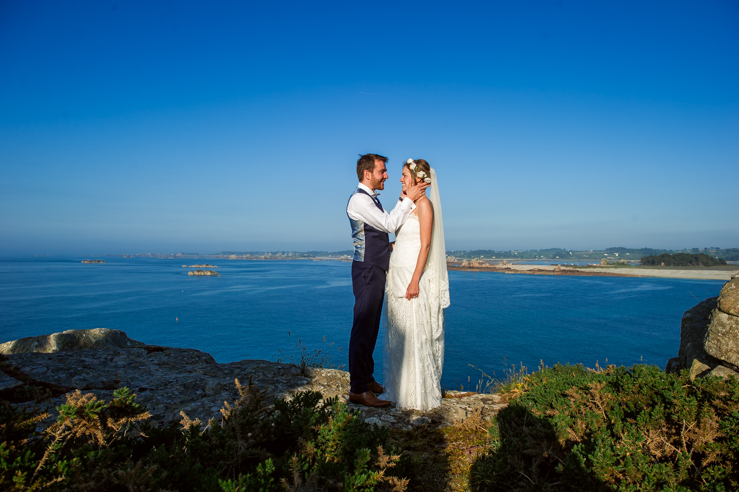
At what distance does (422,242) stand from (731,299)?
10.8 ft

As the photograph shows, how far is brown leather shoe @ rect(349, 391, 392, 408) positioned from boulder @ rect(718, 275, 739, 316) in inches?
147

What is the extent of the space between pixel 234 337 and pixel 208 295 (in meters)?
22.6

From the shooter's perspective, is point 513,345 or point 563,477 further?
point 513,345

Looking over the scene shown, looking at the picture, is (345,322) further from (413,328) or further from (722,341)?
(722,341)

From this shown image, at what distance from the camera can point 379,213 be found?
12.8ft

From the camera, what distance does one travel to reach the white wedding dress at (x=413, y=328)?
3.96 metres

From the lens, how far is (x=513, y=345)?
21922 millimetres

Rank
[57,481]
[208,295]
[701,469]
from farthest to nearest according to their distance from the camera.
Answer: [208,295] → [701,469] → [57,481]

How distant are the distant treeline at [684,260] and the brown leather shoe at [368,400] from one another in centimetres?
8673

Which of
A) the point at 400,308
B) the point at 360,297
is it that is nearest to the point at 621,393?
the point at 400,308

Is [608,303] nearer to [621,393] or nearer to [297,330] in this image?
[297,330]

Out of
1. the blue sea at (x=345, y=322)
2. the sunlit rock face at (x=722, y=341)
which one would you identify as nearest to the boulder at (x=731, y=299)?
the sunlit rock face at (x=722, y=341)

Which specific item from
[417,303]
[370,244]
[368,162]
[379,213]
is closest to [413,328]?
[417,303]

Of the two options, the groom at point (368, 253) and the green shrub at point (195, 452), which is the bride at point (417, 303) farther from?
the green shrub at point (195, 452)
